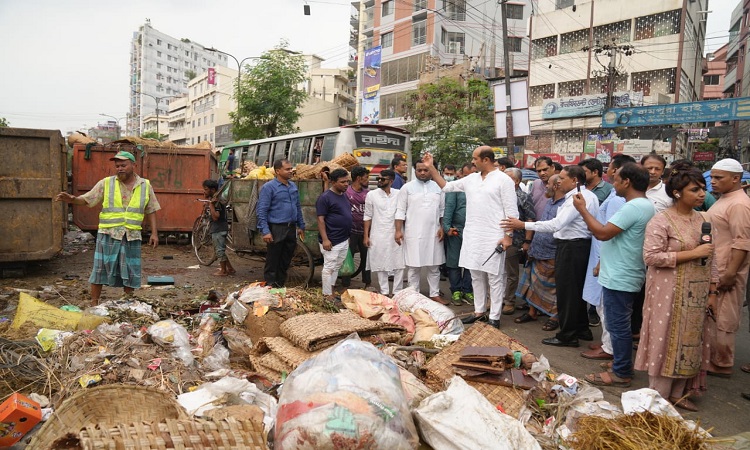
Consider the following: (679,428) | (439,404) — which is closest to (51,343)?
(439,404)

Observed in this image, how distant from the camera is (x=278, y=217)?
6488 mm

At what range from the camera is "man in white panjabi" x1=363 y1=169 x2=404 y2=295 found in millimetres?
6703

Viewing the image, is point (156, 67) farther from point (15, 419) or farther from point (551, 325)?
point (15, 419)

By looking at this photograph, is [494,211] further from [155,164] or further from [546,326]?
[155,164]

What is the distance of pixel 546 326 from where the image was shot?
→ 5.84 metres

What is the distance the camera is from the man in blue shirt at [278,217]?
6418 millimetres

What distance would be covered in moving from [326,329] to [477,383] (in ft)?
3.86

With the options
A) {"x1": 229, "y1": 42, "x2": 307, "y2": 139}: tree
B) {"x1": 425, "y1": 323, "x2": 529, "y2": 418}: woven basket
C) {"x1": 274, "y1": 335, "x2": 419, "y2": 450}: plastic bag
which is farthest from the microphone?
{"x1": 229, "y1": 42, "x2": 307, "y2": 139}: tree

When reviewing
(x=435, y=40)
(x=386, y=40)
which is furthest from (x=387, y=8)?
(x=435, y=40)

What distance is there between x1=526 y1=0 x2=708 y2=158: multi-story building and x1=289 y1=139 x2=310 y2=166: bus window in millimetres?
17059

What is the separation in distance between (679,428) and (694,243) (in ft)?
4.36

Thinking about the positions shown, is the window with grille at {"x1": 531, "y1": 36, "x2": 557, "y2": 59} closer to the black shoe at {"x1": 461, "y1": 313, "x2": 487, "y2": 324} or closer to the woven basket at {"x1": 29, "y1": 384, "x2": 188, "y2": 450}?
the black shoe at {"x1": 461, "y1": 313, "x2": 487, "y2": 324}

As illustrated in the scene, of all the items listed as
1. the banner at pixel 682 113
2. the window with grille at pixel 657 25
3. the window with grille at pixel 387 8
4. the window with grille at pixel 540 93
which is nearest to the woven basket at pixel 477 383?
the banner at pixel 682 113

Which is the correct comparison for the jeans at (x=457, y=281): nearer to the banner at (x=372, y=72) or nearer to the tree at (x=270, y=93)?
the tree at (x=270, y=93)
